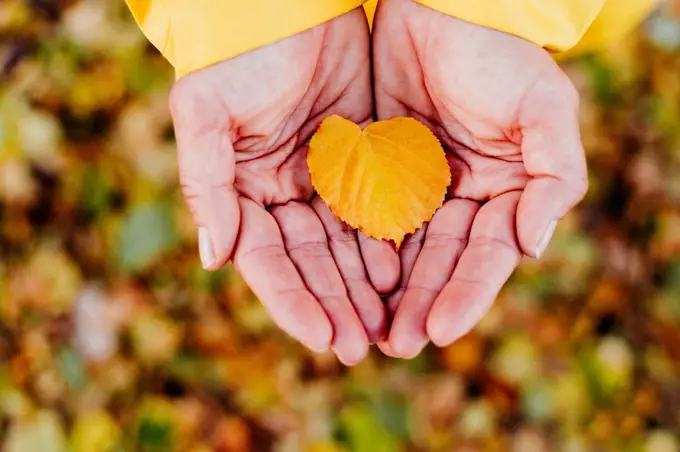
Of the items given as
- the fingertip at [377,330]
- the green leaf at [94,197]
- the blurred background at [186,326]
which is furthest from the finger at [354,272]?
the green leaf at [94,197]

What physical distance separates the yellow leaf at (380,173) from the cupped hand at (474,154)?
3 cm

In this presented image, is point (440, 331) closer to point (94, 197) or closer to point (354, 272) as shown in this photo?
point (354, 272)

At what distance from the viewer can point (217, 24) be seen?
92 cm

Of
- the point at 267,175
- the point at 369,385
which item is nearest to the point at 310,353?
the point at 369,385

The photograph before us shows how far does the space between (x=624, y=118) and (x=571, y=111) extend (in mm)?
756

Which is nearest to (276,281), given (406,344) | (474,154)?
(406,344)

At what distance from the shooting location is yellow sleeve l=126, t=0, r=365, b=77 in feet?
3.03

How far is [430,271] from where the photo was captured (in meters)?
0.89

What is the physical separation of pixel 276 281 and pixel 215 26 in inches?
13.3

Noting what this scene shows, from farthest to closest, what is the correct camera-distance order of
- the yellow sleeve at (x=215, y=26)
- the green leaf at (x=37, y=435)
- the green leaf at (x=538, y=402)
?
the green leaf at (x=538, y=402), the green leaf at (x=37, y=435), the yellow sleeve at (x=215, y=26)

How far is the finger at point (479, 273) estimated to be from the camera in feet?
2.68

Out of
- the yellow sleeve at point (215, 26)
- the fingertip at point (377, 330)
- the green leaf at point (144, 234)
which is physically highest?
the yellow sleeve at point (215, 26)

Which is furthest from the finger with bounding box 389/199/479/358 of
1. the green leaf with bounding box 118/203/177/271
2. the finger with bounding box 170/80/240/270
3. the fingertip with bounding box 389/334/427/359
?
the green leaf with bounding box 118/203/177/271

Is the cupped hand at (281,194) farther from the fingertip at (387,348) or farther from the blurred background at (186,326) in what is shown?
the blurred background at (186,326)
